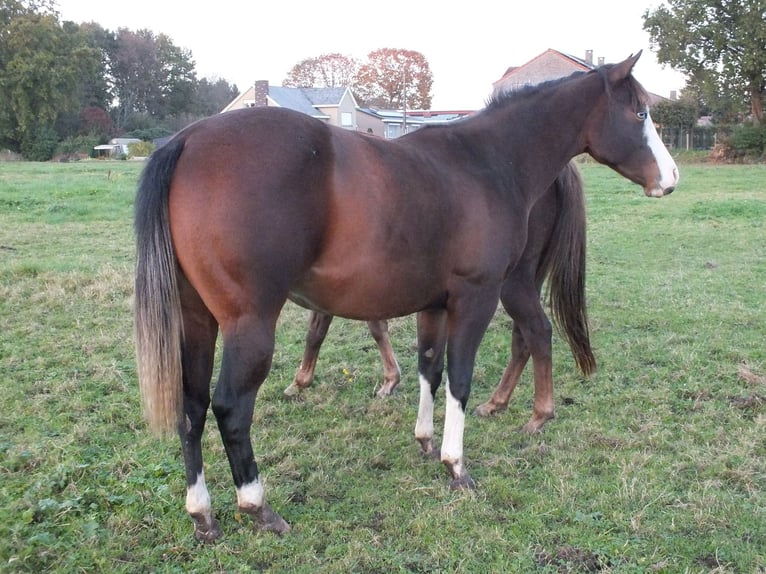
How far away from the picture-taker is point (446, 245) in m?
2.95

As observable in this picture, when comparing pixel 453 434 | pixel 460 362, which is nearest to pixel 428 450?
pixel 453 434

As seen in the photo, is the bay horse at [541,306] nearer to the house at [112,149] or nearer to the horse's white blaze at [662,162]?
the horse's white blaze at [662,162]

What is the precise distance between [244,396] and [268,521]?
0.63m

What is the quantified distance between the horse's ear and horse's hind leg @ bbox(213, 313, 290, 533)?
92.7 inches

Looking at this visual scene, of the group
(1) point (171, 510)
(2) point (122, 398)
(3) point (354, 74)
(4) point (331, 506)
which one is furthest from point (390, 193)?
(3) point (354, 74)

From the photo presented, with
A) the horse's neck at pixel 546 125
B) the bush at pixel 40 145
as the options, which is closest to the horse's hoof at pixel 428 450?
the horse's neck at pixel 546 125

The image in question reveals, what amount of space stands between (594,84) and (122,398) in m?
3.57

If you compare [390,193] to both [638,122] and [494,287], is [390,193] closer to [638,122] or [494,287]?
[494,287]

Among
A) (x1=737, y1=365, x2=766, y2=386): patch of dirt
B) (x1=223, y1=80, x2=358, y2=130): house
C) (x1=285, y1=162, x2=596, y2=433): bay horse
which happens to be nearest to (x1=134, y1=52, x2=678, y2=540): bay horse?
(x1=285, y1=162, x2=596, y2=433): bay horse

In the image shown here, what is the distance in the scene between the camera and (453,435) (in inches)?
127

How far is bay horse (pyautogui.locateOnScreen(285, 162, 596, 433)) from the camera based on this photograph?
3.94m

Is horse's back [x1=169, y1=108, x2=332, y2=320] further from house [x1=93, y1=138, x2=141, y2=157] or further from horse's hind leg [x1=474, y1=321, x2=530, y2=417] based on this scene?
house [x1=93, y1=138, x2=141, y2=157]

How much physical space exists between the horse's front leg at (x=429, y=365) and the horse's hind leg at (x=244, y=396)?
1.07 m

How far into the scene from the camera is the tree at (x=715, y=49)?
27.8 m
